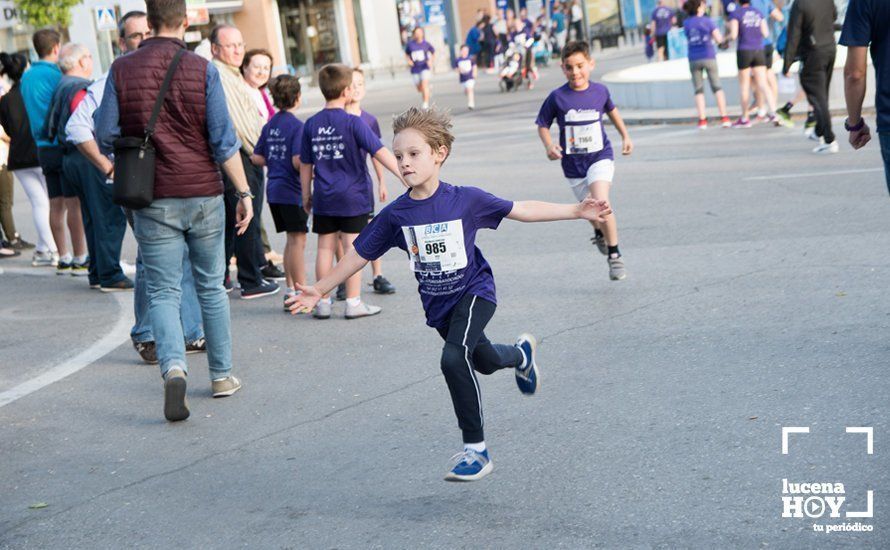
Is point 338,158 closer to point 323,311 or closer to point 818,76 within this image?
point 323,311

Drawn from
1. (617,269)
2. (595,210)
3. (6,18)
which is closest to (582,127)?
(617,269)

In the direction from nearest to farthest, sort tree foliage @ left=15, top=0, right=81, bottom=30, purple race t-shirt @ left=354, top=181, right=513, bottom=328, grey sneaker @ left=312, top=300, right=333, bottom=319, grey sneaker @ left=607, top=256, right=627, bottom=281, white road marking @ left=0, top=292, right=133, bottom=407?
purple race t-shirt @ left=354, top=181, right=513, bottom=328, white road marking @ left=0, top=292, right=133, bottom=407, grey sneaker @ left=312, top=300, right=333, bottom=319, grey sneaker @ left=607, top=256, right=627, bottom=281, tree foliage @ left=15, top=0, right=81, bottom=30

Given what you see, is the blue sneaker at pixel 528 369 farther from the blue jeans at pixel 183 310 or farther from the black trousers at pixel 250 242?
the black trousers at pixel 250 242

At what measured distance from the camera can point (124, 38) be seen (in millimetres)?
7938

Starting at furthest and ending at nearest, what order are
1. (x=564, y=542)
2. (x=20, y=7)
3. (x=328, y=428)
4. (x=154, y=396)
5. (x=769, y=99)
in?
(x=20, y=7)
(x=769, y=99)
(x=154, y=396)
(x=328, y=428)
(x=564, y=542)

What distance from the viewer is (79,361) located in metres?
A: 8.07

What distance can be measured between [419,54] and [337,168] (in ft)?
71.0

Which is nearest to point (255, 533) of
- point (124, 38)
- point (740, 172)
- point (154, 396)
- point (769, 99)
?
point (154, 396)

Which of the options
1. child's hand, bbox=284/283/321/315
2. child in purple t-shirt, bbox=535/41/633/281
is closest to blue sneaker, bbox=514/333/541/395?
child's hand, bbox=284/283/321/315

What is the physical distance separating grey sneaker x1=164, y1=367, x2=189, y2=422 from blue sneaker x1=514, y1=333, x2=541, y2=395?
1696 mm

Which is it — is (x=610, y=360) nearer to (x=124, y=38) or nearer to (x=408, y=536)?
(x=408, y=536)

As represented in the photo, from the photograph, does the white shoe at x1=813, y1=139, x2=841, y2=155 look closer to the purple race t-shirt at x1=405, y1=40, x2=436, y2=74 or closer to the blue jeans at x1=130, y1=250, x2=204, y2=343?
the blue jeans at x1=130, y1=250, x2=204, y2=343

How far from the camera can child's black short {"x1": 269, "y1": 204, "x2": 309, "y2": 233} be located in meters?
8.97

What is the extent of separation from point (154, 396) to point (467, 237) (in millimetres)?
2653
